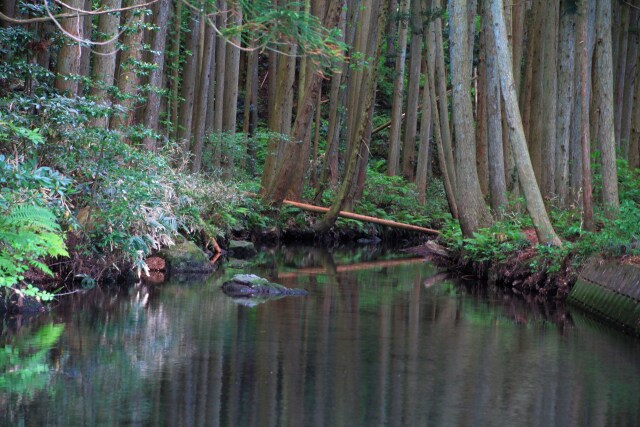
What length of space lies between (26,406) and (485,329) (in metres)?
6.53

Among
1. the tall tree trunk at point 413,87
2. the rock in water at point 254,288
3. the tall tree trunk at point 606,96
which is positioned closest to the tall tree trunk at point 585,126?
the tall tree trunk at point 606,96

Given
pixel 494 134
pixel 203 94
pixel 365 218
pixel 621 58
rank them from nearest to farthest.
A: pixel 494 134 → pixel 365 218 → pixel 203 94 → pixel 621 58

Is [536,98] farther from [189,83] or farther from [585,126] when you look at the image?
[189,83]

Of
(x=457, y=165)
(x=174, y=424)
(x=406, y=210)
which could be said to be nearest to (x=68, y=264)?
(x=174, y=424)

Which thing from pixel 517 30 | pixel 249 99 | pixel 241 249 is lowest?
pixel 241 249

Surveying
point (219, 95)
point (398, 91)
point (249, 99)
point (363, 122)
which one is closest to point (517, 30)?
point (363, 122)

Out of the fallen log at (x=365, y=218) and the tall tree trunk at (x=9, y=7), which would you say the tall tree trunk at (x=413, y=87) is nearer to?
the fallen log at (x=365, y=218)

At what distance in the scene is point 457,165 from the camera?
60.8ft

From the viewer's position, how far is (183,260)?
16234 mm

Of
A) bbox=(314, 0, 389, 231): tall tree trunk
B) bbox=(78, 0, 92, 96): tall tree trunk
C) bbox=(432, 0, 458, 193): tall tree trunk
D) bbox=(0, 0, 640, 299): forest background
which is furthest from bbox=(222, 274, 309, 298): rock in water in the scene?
bbox=(314, 0, 389, 231): tall tree trunk

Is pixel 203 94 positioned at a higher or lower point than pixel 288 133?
higher

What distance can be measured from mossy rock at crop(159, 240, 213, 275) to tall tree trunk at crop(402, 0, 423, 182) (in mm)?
10940

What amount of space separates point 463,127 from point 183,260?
6644 millimetres

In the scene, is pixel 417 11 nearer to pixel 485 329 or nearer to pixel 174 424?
pixel 485 329
